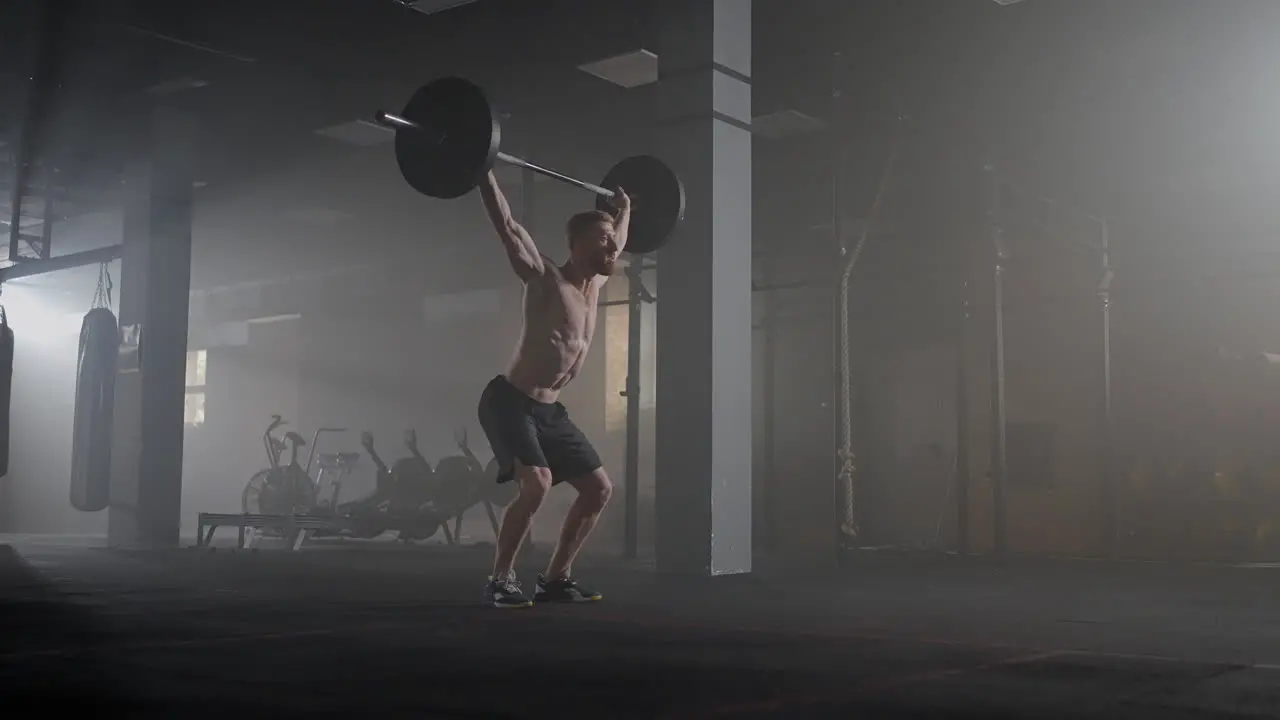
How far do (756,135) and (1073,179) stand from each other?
2266 millimetres

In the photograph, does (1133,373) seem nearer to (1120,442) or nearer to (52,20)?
(1120,442)

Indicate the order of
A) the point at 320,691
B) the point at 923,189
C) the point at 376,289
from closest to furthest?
the point at 320,691 → the point at 923,189 → the point at 376,289

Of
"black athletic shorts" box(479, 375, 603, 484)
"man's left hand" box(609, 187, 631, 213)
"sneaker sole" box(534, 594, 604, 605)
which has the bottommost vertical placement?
"sneaker sole" box(534, 594, 604, 605)

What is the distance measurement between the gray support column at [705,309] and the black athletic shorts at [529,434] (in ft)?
4.17

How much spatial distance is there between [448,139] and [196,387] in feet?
46.5

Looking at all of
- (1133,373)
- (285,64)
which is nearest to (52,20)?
(285,64)

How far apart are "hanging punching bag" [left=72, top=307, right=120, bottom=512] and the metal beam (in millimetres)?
417

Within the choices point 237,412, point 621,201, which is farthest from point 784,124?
point 237,412

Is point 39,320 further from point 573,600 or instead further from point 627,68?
point 573,600

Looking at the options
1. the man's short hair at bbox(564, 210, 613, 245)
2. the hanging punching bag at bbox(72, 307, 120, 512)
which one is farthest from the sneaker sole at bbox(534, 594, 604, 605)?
the hanging punching bag at bbox(72, 307, 120, 512)

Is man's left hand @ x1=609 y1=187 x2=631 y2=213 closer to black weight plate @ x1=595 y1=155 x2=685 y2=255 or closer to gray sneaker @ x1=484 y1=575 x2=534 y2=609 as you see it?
black weight plate @ x1=595 y1=155 x2=685 y2=255

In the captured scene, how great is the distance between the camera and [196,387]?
1644cm

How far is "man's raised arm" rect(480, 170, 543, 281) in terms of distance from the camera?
348 cm

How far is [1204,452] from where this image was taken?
760 centimetres
